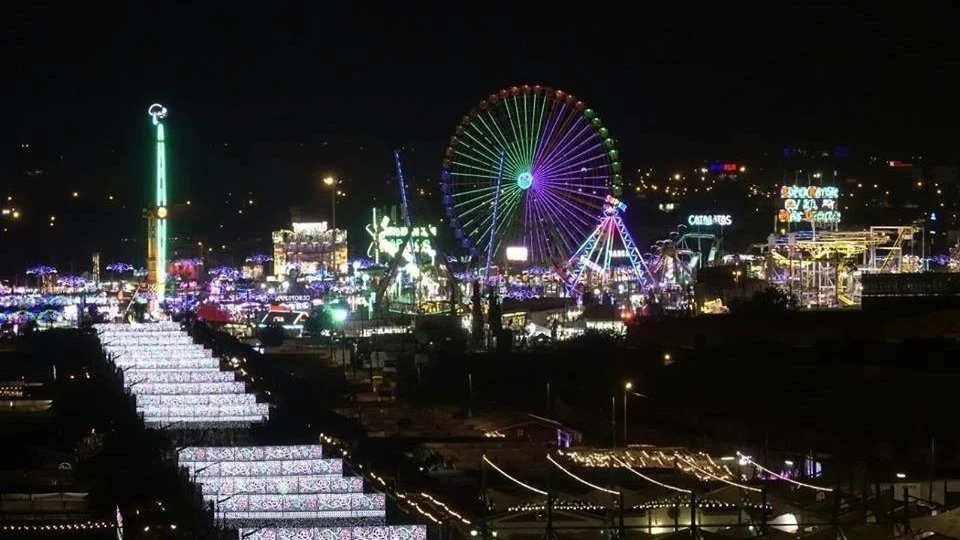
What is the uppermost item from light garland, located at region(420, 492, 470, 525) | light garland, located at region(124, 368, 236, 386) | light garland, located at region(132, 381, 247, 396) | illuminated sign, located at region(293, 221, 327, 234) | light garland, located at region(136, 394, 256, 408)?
illuminated sign, located at region(293, 221, 327, 234)

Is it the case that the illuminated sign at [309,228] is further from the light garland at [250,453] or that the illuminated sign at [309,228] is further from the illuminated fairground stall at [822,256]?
the light garland at [250,453]

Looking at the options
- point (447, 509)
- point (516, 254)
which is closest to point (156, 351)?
point (447, 509)

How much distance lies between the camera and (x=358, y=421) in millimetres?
27406

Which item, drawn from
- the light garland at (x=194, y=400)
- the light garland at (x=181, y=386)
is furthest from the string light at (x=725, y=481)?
the light garland at (x=194, y=400)

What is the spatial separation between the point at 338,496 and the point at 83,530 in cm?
280

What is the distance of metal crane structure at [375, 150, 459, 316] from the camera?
6444 cm

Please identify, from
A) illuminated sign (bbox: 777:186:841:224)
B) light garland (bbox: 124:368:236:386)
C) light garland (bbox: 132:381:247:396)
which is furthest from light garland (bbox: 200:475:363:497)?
illuminated sign (bbox: 777:186:841:224)

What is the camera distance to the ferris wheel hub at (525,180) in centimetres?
5087

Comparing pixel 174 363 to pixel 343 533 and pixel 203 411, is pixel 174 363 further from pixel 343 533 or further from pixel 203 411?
pixel 343 533

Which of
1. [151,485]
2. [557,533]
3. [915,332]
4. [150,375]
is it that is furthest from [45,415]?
[915,332]

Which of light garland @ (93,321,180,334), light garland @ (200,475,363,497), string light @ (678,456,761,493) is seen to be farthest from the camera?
light garland @ (93,321,180,334)

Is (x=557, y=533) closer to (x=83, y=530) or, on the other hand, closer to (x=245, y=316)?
(x=83, y=530)

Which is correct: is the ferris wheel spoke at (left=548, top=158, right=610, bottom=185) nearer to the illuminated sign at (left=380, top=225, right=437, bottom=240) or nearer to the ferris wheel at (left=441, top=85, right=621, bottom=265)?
the ferris wheel at (left=441, top=85, right=621, bottom=265)

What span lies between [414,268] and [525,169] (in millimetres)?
23955
